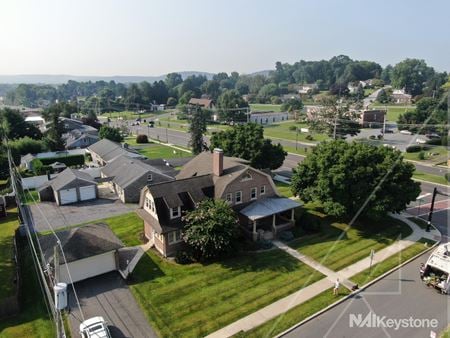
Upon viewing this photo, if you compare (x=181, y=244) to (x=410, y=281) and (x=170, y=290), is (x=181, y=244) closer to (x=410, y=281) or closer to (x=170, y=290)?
(x=170, y=290)

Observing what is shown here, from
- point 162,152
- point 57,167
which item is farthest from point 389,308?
point 162,152

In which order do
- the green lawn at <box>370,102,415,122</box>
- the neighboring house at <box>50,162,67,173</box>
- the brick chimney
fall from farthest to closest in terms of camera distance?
the green lawn at <box>370,102,415,122</box>
the neighboring house at <box>50,162,67,173</box>
the brick chimney

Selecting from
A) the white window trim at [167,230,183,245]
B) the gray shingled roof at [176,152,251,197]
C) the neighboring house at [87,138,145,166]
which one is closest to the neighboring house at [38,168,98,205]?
the neighboring house at [87,138,145,166]

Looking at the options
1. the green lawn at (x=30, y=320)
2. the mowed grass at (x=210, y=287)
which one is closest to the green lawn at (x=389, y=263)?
the mowed grass at (x=210, y=287)

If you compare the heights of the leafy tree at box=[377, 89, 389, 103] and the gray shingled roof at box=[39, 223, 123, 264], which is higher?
the leafy tree at box=[377, 89, 389, 103]

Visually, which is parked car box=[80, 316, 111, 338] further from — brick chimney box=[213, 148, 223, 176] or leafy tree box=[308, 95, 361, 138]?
leafy tree box=[308, 95, 361, 138]

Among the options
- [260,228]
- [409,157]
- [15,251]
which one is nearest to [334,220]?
[260,228]

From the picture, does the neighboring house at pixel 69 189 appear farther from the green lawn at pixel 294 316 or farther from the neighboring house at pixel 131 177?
the green lawn at pixel 294 316
